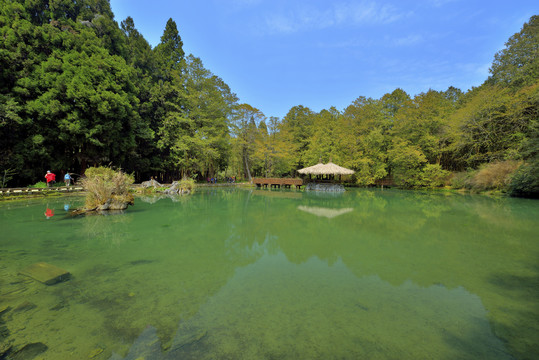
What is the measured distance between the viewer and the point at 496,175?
15234mm

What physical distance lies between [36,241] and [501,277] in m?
8.00

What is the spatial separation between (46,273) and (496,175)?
21.9 meters

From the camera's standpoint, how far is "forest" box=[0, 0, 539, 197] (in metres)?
12.7

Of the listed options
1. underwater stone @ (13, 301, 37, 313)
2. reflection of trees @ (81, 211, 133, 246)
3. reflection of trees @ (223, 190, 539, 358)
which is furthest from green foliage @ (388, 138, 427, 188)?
underwater stone @ (13, 301, 37, 313)

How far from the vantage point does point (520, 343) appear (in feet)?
6.14

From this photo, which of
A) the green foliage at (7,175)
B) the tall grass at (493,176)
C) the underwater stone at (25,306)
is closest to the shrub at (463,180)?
the tall grass at (493,176)

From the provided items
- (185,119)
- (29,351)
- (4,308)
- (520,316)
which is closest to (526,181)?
(520,316)

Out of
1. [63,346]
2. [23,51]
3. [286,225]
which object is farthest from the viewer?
[23,51]

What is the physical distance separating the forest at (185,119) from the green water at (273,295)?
11256mm

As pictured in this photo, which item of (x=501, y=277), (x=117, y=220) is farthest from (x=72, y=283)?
(x=501, y=277)

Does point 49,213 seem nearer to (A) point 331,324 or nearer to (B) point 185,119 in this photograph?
(A) point 331,324

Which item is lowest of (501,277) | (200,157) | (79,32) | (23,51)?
(501,277)

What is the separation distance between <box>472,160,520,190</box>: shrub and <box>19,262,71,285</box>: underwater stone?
2054cm

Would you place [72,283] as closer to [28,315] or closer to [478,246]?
[28,315]
